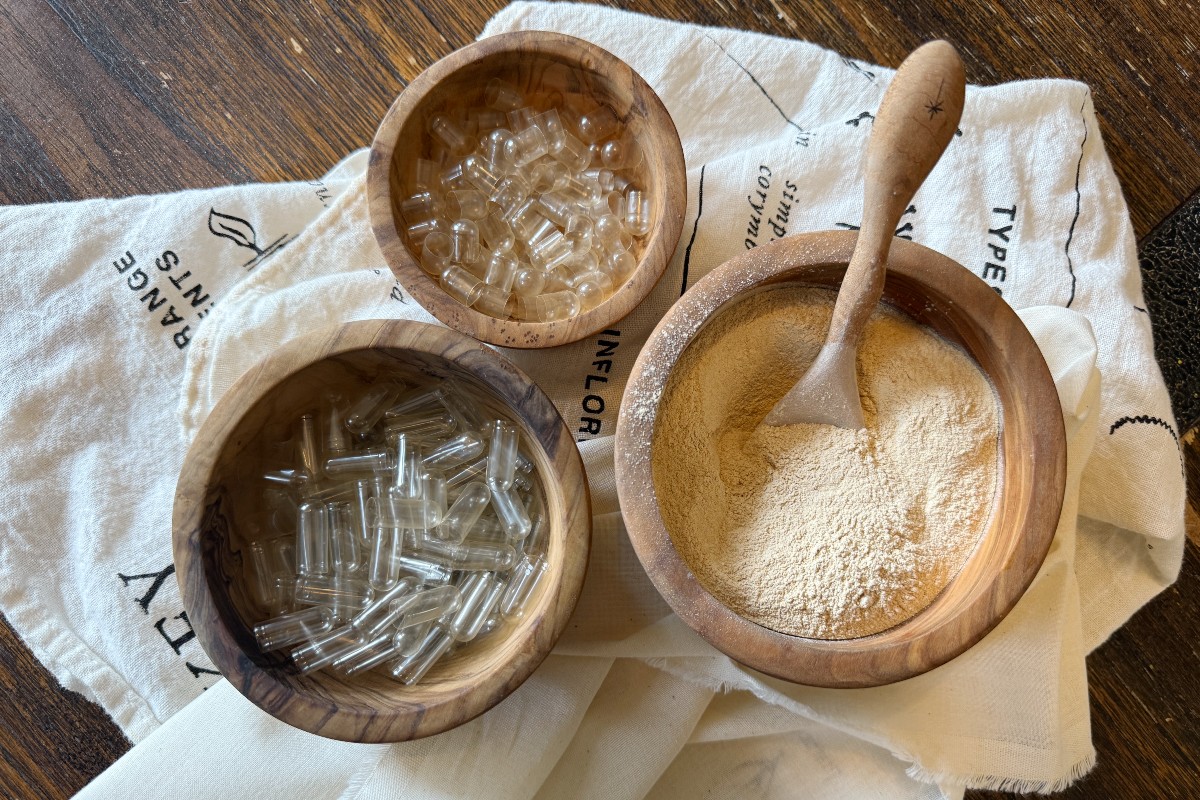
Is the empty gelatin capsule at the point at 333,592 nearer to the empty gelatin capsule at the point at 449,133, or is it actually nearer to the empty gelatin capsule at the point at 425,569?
the empty gelatin capsule at the point at 425,569

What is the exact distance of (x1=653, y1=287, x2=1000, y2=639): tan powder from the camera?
66 centimetres

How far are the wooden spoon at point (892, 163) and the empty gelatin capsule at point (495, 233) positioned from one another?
35 cm

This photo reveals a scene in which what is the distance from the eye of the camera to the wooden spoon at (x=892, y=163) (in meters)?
0.62

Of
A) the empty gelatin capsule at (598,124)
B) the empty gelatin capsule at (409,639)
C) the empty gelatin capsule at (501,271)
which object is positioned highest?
the empty gelatin capsule at (598,124)

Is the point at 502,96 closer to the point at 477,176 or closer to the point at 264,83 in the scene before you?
the point at 477,176

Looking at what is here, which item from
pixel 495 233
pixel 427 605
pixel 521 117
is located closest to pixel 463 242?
pixel 495 233

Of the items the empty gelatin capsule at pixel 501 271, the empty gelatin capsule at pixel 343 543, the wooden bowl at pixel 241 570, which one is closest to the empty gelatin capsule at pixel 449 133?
the empty gelatin capsule at pixel 501 271

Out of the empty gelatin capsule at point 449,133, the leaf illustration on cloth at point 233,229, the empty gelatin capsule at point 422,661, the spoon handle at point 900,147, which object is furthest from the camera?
the leaf illustration on cloth at point 233,229

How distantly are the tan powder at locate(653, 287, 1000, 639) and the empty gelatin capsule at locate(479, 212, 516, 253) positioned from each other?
26 cm

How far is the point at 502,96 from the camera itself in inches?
33.0

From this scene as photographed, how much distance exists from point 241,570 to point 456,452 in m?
0.21

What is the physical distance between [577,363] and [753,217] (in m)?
0.24

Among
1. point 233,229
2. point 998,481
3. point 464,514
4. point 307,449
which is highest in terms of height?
point 233,229

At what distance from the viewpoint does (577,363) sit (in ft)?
2.75
